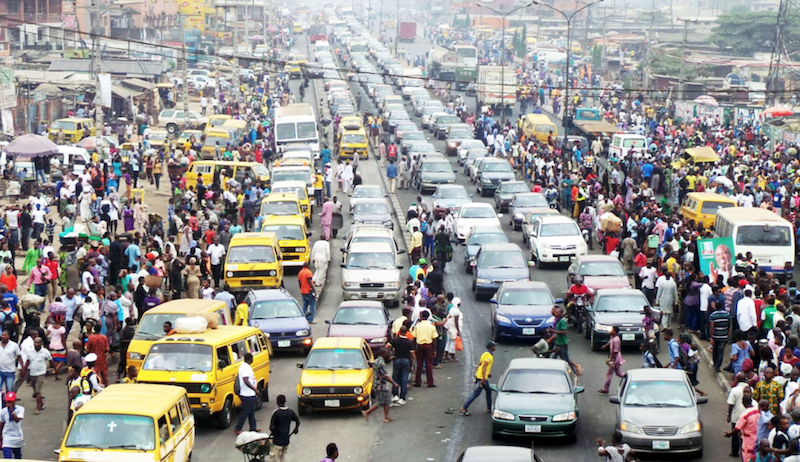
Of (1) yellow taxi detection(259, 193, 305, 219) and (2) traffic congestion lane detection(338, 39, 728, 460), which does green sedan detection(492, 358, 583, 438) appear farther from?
(1) yellow taxi detection(259, 193, 305, 219)

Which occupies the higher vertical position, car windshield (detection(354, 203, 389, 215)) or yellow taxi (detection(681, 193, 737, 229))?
yellow taxi (detection(681, 193, 737, 229))

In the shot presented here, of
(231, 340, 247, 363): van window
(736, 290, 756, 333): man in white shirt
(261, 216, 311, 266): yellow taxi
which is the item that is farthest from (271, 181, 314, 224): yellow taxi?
(736, 290, 756, 333): man in white shirt

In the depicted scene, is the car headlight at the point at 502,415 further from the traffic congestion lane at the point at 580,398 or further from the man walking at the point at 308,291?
the man walking at the point at 308,291

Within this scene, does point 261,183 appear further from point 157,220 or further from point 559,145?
point 559,145

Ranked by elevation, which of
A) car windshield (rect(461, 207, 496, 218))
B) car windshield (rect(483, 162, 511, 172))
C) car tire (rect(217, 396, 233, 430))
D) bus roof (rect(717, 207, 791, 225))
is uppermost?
bus roof (rect(717, 207, 791, 225))

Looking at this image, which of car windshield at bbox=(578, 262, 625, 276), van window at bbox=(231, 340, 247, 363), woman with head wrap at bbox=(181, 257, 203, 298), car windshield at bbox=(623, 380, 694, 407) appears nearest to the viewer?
car windshield at bbox=(623, 380, 694, 407)

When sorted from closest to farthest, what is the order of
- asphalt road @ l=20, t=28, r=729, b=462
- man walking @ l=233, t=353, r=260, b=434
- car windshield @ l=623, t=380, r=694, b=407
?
car windshield @ l=623, t=380, r=694, b=407 < asphalt road @ l=20, t=28, r=729, b=462 < man walking @ l=233, t=353, r=260, b=434

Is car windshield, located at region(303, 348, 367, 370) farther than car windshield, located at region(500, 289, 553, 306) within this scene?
No

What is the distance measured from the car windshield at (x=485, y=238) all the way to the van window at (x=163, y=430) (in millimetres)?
18394

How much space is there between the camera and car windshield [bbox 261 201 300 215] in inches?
1481

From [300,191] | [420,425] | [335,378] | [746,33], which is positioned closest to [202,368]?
[335,378]

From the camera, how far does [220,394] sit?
20.8 metres

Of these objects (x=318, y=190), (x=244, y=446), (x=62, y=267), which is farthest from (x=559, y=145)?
(x=244, y=446)

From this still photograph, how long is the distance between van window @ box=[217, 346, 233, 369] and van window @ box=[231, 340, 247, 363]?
0.22 m
